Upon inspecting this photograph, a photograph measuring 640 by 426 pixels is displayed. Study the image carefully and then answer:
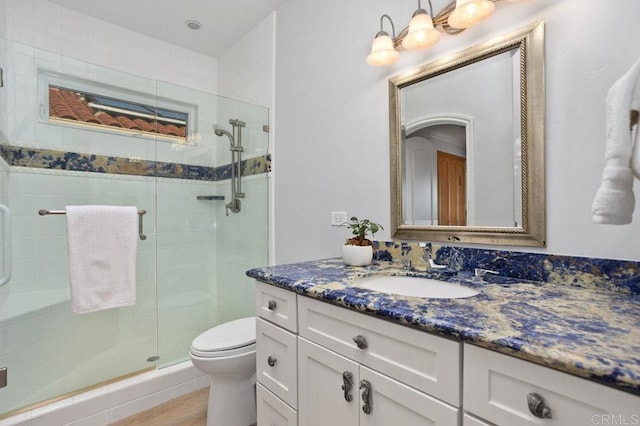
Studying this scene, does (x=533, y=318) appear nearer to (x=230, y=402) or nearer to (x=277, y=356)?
(x=277, y=356)

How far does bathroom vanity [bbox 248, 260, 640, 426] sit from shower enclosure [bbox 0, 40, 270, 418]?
128 cm

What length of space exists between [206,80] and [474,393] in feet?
10.4

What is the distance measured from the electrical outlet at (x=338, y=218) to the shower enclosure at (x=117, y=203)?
714mm

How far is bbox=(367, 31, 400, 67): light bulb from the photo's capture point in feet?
4.94

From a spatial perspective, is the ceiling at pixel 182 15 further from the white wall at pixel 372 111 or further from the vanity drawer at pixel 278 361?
the vanity drawer at pixel 278 361

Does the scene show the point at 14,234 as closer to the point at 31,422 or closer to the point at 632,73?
the point at 31,422

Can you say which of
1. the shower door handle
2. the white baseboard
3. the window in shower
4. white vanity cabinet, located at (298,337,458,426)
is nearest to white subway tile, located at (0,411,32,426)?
the white baseboard

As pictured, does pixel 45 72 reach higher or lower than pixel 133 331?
higher

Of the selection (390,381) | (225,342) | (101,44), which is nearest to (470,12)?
(390,381)

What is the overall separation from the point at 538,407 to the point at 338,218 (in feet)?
4.37

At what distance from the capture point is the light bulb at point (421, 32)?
1.33m

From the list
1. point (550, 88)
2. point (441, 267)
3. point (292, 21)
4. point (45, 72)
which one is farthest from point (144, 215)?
point (550, 88)

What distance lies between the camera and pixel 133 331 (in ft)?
7.08

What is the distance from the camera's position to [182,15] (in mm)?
2350
